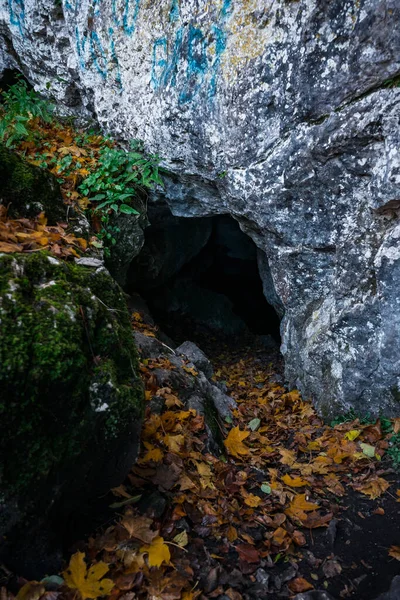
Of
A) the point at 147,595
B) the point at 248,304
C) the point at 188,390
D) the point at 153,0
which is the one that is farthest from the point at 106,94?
the point at 248,304

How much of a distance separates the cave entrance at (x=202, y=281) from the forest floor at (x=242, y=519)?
431 centimetres

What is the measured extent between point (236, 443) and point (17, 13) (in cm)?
741

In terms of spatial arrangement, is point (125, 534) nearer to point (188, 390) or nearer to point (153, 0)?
point (188, 390)

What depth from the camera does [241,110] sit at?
459 cm

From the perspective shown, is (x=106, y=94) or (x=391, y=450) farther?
(x=106, y=94)

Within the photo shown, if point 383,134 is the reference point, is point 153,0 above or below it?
above

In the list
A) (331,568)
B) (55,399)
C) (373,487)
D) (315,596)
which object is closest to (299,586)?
(315,596)

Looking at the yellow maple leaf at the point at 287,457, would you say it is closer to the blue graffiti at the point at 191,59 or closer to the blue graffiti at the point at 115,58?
the blue graffiti at the point at 191,59

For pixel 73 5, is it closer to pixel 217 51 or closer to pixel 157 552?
pixel 217 51

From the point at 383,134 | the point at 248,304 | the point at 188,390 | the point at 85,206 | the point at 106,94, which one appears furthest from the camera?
the point at 248,304

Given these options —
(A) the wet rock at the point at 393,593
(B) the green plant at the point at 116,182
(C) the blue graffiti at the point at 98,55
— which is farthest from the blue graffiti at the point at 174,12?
(A) the wet rock at the point at 393,593

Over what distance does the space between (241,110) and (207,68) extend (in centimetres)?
70

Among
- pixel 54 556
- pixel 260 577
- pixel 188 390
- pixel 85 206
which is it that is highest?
pixel 85 206

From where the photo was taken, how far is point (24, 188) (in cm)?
340
